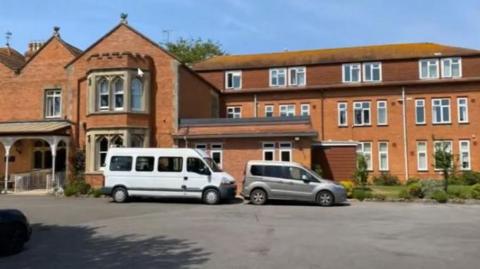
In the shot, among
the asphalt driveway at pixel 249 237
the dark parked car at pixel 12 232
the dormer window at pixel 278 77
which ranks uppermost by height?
the dormer window at pixel 278 77

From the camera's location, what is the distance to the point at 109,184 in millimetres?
24000

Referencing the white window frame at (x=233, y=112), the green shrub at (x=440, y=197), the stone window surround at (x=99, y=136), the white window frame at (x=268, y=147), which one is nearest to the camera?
the green shrub at (x=440, y=197)

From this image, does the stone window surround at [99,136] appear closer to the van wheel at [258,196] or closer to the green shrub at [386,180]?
the van wheel at [258,196]

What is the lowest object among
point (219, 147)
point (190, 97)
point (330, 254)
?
point (330, 254)

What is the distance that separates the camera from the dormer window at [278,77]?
42500 millimetres

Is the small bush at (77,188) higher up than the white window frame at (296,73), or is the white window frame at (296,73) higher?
the white window frame at (296,73)

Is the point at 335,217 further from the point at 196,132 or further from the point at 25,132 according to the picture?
the point at 25,132

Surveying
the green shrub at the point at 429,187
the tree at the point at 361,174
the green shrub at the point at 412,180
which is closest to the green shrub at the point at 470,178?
the green shrub at the point at 412,180

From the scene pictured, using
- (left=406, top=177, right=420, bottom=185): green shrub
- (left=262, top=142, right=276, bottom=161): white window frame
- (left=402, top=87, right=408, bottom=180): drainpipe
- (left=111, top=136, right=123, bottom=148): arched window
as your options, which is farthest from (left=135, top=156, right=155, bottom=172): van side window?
(left=402, top=87, right=408, bottom=180): drainpipe

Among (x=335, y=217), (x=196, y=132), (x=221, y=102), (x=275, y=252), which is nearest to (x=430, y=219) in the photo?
(x=335, y=217)

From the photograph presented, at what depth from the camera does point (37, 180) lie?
31.7 metres

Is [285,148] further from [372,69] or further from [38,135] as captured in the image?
[372,69]

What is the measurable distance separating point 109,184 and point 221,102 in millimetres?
20194

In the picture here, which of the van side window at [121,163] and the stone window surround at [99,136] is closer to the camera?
the van side window at [121,163]
